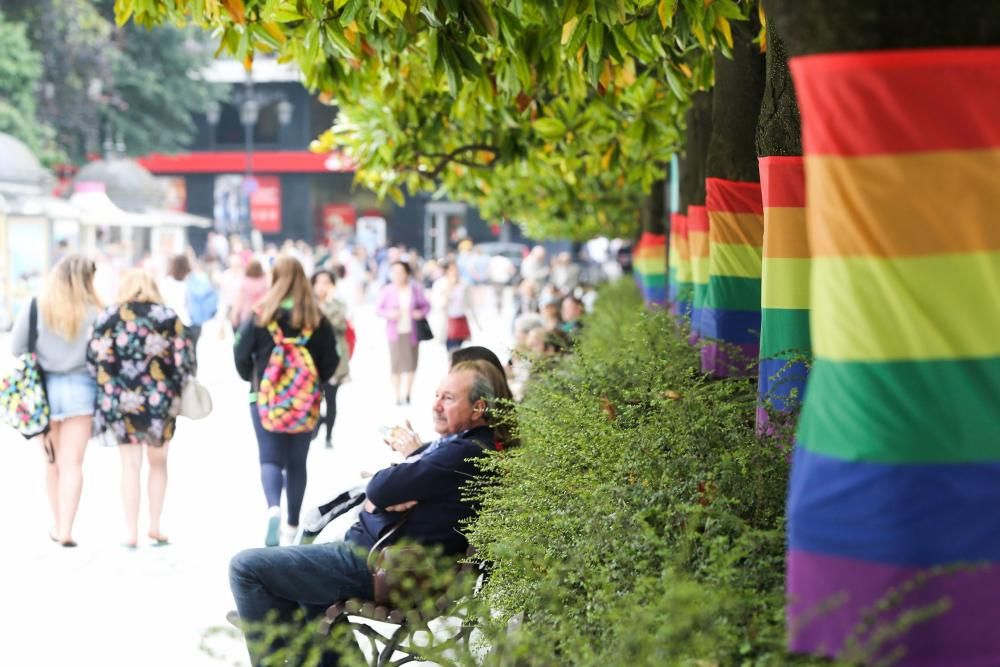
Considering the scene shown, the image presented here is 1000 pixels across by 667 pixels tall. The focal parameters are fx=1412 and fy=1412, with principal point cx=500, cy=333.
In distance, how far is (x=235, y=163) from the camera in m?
61.8

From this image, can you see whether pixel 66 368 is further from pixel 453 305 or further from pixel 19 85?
pixel 19 85

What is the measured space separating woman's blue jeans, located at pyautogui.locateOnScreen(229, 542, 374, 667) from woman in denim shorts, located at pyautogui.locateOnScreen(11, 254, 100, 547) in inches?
160

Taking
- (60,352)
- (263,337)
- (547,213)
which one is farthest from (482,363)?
(547,213)

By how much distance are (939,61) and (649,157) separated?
991 cm

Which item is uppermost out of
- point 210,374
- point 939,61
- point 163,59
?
point 163,59

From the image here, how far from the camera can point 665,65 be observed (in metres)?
7.88

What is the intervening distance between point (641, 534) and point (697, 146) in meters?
6.76

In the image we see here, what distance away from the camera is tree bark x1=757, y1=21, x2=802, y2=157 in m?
5.53

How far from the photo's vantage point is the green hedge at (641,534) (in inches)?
120

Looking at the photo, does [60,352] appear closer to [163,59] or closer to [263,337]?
[263,337]

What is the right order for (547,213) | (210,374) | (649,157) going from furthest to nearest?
(547,213), (210,374), (649,157)

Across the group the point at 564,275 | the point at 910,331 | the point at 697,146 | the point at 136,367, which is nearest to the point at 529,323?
the point at 697,146

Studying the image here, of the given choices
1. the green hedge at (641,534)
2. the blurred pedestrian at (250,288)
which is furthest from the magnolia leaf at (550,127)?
the blurred pedestrian at (250,288)

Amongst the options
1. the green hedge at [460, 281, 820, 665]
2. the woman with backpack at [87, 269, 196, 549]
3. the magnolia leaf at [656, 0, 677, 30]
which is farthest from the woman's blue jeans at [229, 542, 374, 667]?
the woman with backpack at [87, 269, 196, 549]
